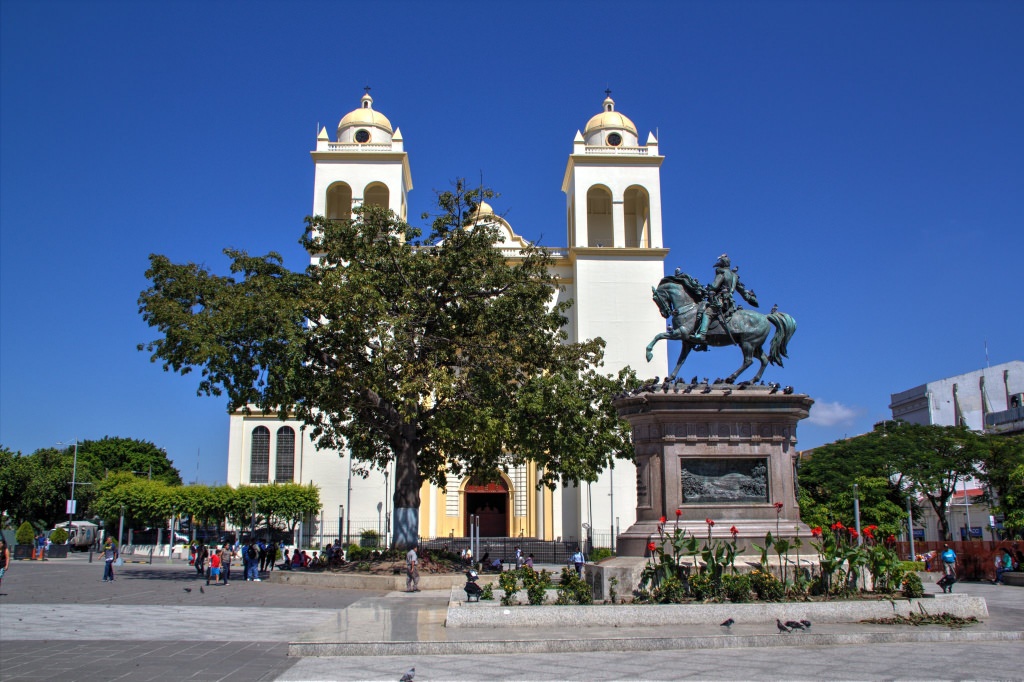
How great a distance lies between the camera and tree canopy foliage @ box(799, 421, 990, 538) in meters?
36.4

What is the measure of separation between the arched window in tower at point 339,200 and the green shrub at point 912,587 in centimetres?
3526

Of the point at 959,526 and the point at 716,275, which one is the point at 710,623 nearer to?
the point at 716,275

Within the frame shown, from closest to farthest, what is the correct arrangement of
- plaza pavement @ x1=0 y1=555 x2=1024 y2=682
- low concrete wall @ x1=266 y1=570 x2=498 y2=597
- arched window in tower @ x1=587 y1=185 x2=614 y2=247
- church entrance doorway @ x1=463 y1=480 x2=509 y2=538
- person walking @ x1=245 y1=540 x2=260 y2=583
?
plaza pavement @ x1=0 y1=555 x2=1024 y2=682 → low concrete wall @ x1=266 y1=570 x2=498 y2=597 → person walking @ x1=245 y1=540 x2=260 y2=583 → church entrance doorway @ x1=463 y1=480 x2=509 y2=538 → arched window in tower @ x1=587 y1=185 x2=614 y2=247

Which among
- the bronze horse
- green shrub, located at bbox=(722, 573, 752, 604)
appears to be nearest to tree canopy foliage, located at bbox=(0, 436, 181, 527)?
the bronze horse

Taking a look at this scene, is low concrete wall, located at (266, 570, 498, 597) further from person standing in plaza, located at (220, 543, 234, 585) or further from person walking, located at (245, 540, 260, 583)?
person walking, located at (245, 540, 260, 583)

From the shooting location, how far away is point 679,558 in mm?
11750

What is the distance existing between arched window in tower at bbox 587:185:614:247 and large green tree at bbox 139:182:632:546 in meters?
20.9

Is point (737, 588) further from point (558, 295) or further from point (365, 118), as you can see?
point (365, 118)

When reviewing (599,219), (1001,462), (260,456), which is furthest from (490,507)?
(1001,462)

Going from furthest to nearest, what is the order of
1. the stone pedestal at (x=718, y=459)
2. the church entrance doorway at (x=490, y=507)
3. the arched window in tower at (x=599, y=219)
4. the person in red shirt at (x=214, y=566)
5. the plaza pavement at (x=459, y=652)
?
the arched window in tower at (x=599, y=219), the church entrance doorway at (x=490, y=507), the person in red shirt at (x=214, y=566), the stone pedestal at (x=718, y=459), the plaza pavement at (x=459, y=652)

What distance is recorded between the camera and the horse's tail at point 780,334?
48.8ft

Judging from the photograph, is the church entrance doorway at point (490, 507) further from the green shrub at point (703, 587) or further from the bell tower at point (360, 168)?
the green shrub at point (703, 587)

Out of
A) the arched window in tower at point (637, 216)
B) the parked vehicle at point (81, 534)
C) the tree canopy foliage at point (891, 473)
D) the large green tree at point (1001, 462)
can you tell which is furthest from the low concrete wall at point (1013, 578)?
the parked vehicle at point (81, 534)

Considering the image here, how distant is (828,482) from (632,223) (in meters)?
16.2
